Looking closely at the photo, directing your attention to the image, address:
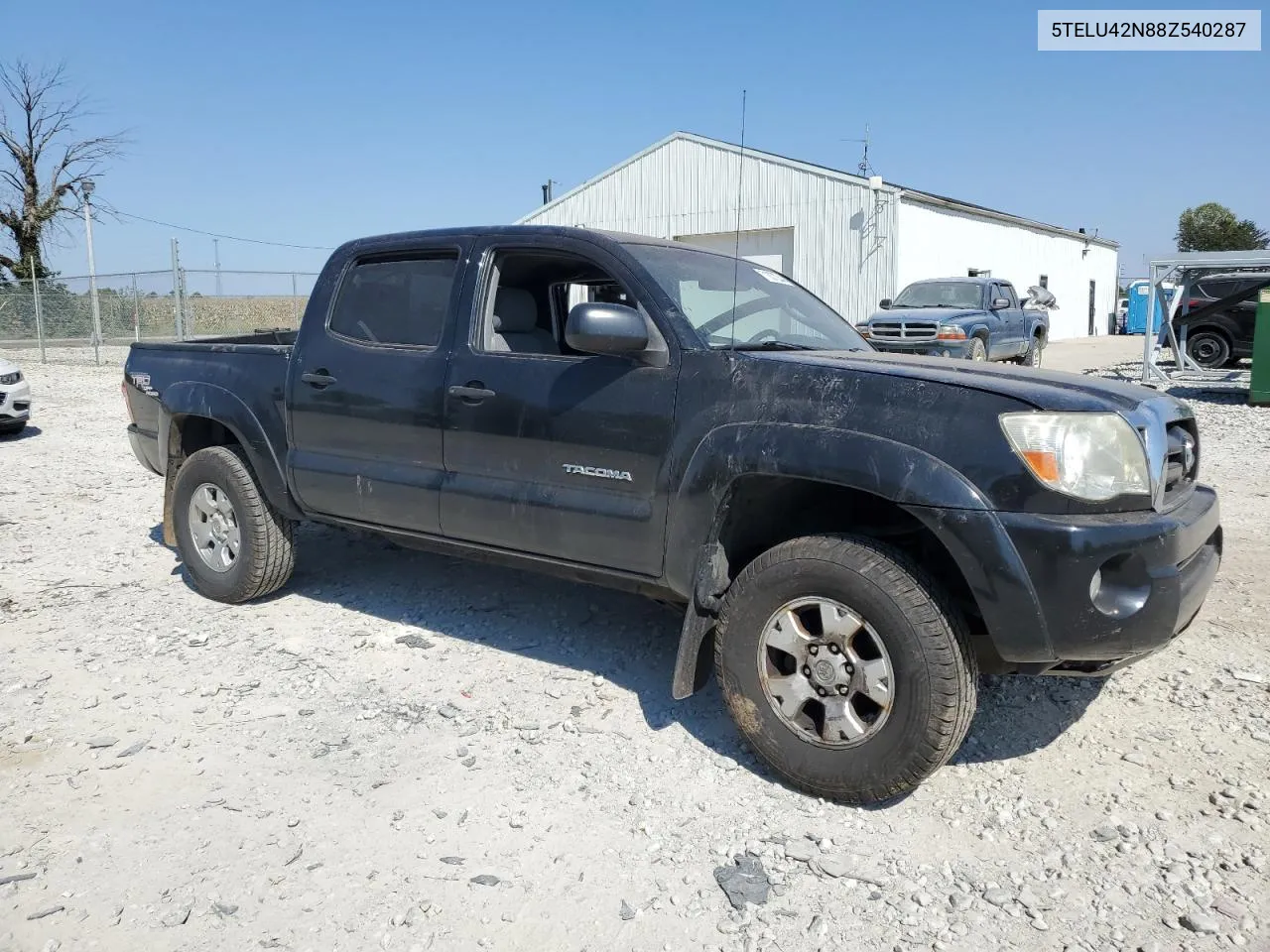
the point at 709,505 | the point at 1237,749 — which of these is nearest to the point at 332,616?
the point at 709,505

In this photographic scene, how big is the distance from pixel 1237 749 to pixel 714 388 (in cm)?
226

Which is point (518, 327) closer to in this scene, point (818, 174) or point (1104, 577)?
point (1104, 577)

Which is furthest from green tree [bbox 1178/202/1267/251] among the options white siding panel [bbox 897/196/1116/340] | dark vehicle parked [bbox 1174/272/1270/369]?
dark vehicle parked [bbox 1174/272/1270/369]

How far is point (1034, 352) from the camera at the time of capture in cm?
1831

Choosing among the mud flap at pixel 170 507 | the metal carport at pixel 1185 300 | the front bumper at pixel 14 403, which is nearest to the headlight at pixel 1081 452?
the mud flap at pixel 170 507

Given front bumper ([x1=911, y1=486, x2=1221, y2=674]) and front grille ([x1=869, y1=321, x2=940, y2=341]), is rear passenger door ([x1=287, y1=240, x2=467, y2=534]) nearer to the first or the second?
front bumper ([x1=911, y1=486, x2=1221, y2=674])

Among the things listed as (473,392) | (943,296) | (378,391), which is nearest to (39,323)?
(943,296)

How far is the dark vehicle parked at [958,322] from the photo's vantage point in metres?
14.3

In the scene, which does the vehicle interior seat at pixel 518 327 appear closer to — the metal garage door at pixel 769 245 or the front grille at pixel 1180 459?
the front grille at pixel 1180 459

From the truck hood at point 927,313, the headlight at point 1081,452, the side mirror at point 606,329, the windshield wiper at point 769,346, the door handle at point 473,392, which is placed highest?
the truck hood at point 927,313

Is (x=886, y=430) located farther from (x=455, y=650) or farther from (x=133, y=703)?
(x=133, y=703)

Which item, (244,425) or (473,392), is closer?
(473,392)

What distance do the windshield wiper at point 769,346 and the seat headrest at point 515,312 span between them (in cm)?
110

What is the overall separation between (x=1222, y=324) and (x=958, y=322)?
6.05 meters
